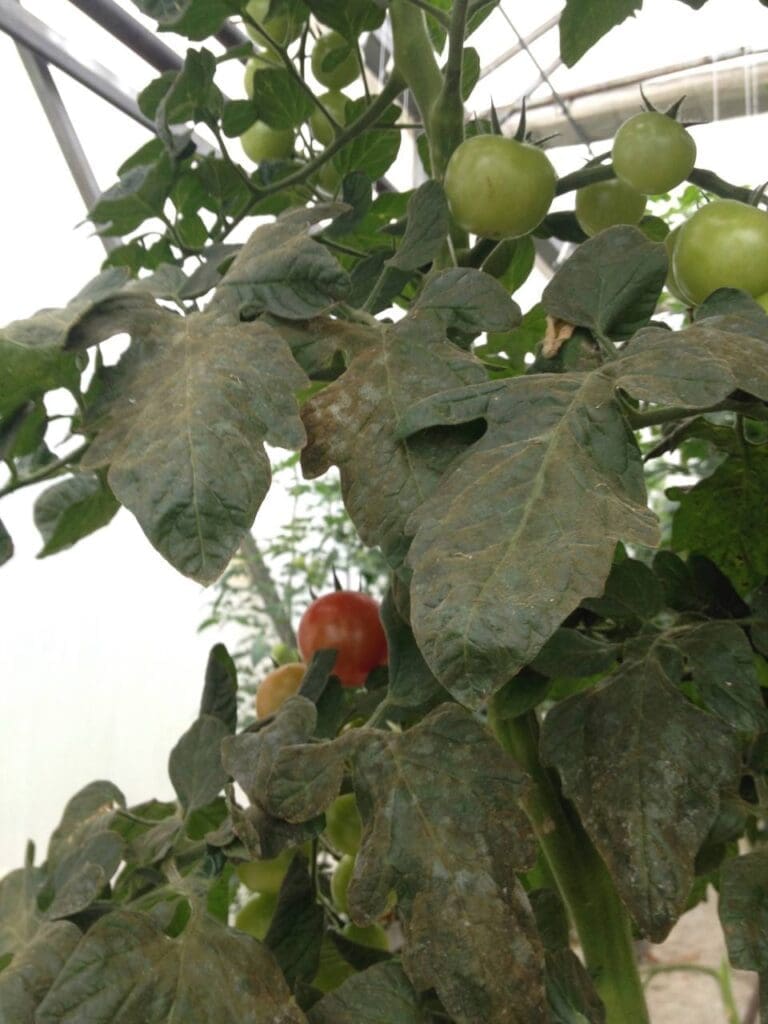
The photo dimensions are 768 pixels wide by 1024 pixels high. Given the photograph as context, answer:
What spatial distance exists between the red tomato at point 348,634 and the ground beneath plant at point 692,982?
1.84m

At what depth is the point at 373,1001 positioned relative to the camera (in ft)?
1.24

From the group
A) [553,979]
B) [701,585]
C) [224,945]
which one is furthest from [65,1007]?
[701,585]

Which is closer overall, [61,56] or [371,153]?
[371,153]

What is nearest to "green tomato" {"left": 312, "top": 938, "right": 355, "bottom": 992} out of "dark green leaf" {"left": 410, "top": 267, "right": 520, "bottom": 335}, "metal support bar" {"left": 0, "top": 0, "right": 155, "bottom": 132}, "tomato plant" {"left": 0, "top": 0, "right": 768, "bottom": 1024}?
"tomato plant" {"left": 0, "top": 0, "right": 768, "bottom": 1024}

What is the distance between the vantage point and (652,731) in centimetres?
37

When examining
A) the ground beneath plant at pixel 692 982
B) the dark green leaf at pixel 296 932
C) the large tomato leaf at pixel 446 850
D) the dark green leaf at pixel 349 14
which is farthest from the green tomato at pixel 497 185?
the ground beneath plant at pixel 692 982

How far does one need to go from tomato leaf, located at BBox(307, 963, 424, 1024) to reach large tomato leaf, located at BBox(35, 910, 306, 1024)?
2cm

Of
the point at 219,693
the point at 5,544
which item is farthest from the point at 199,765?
the point at 5,544

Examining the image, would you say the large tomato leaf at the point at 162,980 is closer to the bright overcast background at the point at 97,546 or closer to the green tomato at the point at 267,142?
the green tomato at the point at 267,142

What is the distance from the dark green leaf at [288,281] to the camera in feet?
1.16

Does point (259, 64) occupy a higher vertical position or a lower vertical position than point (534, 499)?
higher

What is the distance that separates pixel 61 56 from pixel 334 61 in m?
1.15

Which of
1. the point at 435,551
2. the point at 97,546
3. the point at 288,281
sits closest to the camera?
the point at 435,551

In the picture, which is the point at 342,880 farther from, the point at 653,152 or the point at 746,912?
the point at 653,152
